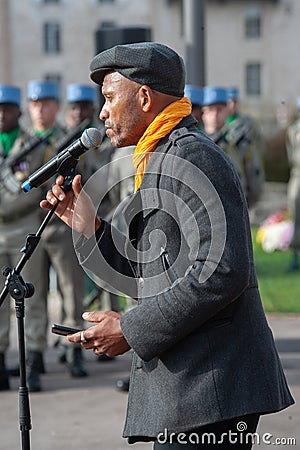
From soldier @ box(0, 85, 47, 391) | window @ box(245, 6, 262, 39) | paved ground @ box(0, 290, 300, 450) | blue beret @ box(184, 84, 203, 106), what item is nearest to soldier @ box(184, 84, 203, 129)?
blue beret @ box(184, 84, 203, 106)

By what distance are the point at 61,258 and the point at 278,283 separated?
510 cm

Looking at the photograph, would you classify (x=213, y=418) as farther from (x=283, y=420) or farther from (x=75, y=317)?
(x=75, y=317)

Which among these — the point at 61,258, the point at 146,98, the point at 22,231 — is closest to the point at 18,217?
the point at 22,231

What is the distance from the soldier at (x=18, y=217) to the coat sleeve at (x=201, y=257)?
4.20m

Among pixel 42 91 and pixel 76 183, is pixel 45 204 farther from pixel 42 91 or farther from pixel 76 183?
pixel 42 91

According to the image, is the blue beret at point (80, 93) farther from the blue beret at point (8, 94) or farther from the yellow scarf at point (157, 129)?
the yellow scarf at point (157, 129)

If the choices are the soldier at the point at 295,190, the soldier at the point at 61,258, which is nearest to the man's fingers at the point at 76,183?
the soldier at the point at 61,258

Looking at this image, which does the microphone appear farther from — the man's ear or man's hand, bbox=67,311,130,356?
man's hand, bbox=67,311,130,356

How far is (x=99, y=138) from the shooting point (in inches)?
136

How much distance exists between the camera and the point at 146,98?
3.30 meters

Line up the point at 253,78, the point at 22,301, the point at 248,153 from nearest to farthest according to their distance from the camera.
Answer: the point at 22,301, the point at 248,153, the point at 253,78

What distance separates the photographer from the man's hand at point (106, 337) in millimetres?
3182

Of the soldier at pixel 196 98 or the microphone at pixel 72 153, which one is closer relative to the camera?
the microphone at pixel 72 153

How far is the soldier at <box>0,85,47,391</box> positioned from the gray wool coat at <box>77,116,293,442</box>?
407 cm
